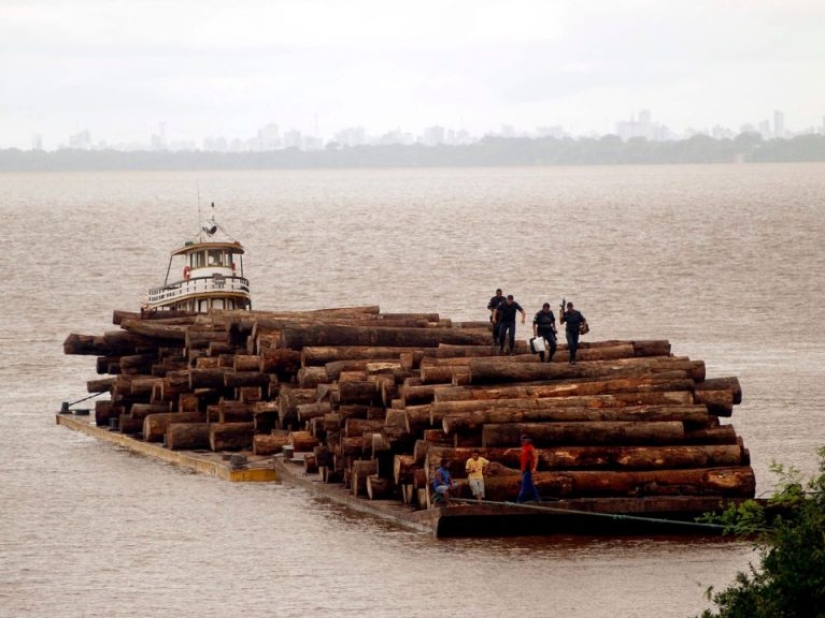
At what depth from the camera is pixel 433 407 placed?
30.5 metres

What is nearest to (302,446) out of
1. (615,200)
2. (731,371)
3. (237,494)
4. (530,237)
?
(237,494)

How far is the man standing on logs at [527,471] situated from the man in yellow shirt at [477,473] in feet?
1.84

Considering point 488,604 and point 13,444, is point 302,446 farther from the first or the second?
point 488,604

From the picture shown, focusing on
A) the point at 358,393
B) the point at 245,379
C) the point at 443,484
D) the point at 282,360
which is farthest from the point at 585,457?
the point at 245,379

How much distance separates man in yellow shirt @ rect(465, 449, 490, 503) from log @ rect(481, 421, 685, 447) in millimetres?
598

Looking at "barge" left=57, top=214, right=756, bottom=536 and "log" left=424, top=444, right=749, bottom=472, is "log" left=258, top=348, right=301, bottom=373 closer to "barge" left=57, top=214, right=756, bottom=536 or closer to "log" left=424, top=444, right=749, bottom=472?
"barge" left=57, top=214, right=756, bottom=536

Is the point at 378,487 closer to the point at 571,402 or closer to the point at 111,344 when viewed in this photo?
the point at 571,402

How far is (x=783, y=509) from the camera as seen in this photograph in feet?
96.9

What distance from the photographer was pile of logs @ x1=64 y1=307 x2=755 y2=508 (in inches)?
1178

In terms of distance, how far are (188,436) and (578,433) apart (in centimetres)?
1234

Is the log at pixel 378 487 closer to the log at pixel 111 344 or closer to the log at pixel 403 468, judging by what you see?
the log at pixel 403 468

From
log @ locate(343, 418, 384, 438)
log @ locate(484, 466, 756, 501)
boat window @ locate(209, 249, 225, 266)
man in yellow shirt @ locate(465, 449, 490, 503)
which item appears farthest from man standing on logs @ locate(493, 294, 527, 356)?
boat window @ locate(209, 249, 225, 266)

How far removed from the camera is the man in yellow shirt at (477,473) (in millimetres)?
29312

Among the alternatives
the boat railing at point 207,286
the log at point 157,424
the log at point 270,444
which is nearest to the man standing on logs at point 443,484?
the log at point 270,444
